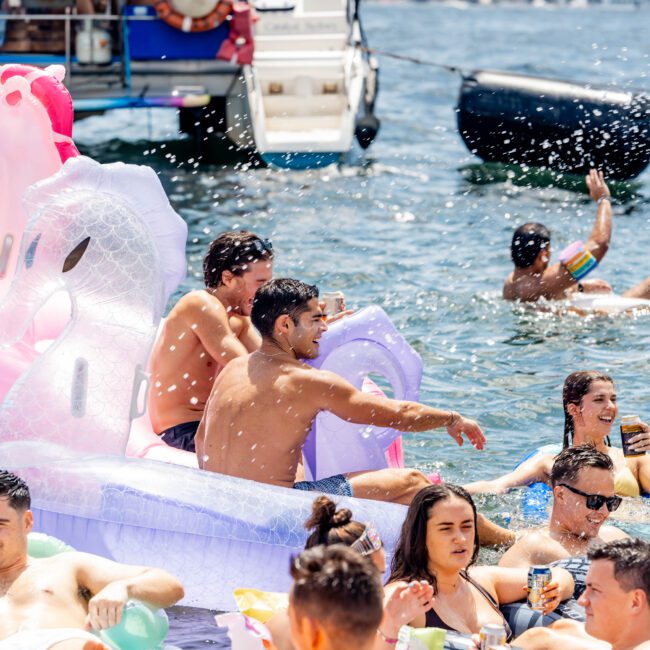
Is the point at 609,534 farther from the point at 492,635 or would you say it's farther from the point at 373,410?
the point at 492,635

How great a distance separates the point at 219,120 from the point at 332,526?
12.9m

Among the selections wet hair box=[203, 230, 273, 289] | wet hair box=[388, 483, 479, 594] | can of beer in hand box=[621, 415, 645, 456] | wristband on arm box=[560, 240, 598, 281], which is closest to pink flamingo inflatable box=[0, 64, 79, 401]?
wet hair box=[203, 230, 273, 289]

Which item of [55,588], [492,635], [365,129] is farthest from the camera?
[365,129]

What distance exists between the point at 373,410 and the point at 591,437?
1353 mm

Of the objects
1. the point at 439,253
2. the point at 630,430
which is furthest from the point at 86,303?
the point at 439,253

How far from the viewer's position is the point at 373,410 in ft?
16.1

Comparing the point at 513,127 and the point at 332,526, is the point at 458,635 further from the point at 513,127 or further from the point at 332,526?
the point at 513,127

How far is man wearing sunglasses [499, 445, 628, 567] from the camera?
4.82m

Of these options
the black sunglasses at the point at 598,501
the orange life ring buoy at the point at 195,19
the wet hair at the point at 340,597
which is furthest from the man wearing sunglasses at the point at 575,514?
the orange life ring buoy at the point at 195,19

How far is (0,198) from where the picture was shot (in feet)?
20.8

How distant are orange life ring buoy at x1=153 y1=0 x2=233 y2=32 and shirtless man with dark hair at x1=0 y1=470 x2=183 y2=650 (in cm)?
1076

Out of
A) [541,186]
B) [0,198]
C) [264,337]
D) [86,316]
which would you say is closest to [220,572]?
[264,337]

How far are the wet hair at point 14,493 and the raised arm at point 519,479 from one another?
242cm

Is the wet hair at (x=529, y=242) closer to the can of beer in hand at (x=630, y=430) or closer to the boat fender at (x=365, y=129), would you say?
the can of beer in hand at (x=630, y=430)
